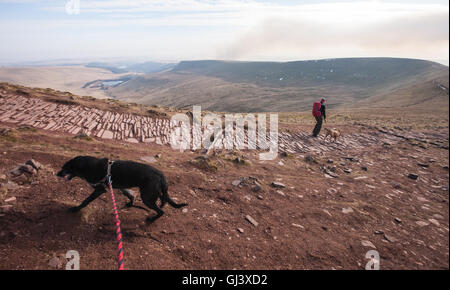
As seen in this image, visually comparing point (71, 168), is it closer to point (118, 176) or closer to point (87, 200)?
point (87, 200)

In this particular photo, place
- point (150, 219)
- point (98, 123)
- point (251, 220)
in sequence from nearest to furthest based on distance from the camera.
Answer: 1. point (150, 219)
2. point (251, 220)
3. point (98, 123)

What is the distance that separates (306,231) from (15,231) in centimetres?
582

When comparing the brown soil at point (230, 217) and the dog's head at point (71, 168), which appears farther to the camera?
the dog's head at point (71, 168)

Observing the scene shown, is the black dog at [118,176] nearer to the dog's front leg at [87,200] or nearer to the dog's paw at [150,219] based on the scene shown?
the dog's front leg at [87,200]

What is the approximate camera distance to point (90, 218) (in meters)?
4.36

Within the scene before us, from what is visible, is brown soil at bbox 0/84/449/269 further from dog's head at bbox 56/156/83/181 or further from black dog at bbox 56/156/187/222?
dog's head at bbox 56/156/83/181

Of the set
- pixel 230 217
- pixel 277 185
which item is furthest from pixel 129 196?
pixel 277 185

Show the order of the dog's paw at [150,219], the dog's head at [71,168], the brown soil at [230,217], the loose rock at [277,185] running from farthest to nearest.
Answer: the loose rock at [277,185]
the dog's paw at [150,219]
the dog's head at [71,168]
the brown soil at [230,217]

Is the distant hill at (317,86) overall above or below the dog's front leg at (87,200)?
above

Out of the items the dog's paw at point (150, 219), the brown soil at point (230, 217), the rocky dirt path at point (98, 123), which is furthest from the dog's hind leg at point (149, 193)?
the rocky dirt path at point (98, 123)

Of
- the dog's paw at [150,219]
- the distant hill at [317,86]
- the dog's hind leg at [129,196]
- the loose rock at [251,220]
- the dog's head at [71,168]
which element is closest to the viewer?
the dog's head at [71,168]

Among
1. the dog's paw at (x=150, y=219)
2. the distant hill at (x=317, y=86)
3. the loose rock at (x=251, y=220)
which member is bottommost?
the loose rock at (x=251, y=220)

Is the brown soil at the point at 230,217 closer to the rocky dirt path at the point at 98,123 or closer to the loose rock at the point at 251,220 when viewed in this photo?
the loose rock at the point at 251,220
